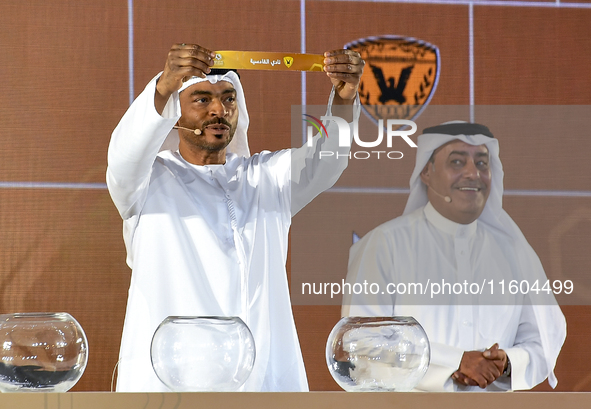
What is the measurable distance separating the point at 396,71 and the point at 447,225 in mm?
1147

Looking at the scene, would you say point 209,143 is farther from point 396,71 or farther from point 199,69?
point 396,71

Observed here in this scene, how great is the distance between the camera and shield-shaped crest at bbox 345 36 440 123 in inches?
99.8

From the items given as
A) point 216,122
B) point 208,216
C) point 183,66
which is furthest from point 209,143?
point 183,66

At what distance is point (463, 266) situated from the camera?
5.13ft

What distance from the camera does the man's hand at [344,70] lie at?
161 cm

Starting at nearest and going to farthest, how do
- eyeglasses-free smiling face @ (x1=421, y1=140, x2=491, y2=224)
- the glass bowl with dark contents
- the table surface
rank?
the table surface, the glass bowl with dark contents, eyeglasses-free smiling face @ (x1=421, y1=140, x2=491, y2=224)

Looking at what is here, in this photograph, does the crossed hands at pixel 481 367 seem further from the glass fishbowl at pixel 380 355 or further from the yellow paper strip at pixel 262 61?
the glass fishbowl at pixel 380 355

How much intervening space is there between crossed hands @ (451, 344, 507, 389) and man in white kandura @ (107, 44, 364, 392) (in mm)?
371

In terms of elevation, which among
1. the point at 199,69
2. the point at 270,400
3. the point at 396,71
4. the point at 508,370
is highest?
the point at 396,71

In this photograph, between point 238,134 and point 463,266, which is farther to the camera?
point 238,134

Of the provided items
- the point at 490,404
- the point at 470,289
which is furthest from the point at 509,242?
the point at 490,404

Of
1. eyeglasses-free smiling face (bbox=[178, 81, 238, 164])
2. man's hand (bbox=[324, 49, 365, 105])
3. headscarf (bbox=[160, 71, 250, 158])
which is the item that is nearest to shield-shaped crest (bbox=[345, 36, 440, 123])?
headscarf (bbox=[160, 71, 250, 158])

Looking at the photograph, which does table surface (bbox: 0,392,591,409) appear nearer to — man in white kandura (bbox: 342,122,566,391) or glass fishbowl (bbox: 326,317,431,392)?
glass fishbowl (bbox: 326,317,431,392)

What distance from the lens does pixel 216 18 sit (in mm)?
2545
